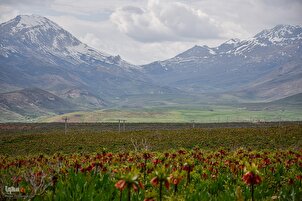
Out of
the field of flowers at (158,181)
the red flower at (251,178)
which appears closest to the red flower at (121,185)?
the field of flowers at (158,181)

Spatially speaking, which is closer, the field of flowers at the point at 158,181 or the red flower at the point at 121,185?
the red flower at the point at 121,185

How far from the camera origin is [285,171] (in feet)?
33.5

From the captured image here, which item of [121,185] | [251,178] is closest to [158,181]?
[121,185]

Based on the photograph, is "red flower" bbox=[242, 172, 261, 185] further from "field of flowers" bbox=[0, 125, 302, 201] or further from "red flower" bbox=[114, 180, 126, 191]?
"red flower" bbox=[114, 180, 126, 191]

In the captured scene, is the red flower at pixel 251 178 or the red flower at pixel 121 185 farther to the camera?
the red flower at pixel 251 178

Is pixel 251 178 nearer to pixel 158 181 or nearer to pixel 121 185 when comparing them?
pixel 158 181

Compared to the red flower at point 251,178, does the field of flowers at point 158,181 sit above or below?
below

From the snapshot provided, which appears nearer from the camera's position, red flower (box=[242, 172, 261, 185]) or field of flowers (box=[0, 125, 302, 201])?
red flower (box=[242, 172, 261, 185])

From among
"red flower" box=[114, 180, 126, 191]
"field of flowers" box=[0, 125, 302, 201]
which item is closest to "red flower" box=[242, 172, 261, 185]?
"field of flowers" box=[0, 125, 302, 201]

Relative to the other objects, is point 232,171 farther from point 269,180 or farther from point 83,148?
point 83,148

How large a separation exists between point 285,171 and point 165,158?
359 cm

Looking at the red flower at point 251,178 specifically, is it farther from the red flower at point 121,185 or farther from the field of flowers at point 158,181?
the red flower at point 121,185

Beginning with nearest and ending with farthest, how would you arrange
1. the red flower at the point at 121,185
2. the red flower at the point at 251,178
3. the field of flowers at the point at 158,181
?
the red flower at the point at 121,185, the red flower at the point at 251,178, the field of flowers at the point at 158,181

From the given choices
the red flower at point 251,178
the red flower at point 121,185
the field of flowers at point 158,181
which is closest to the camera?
the red flower at point 121,185
